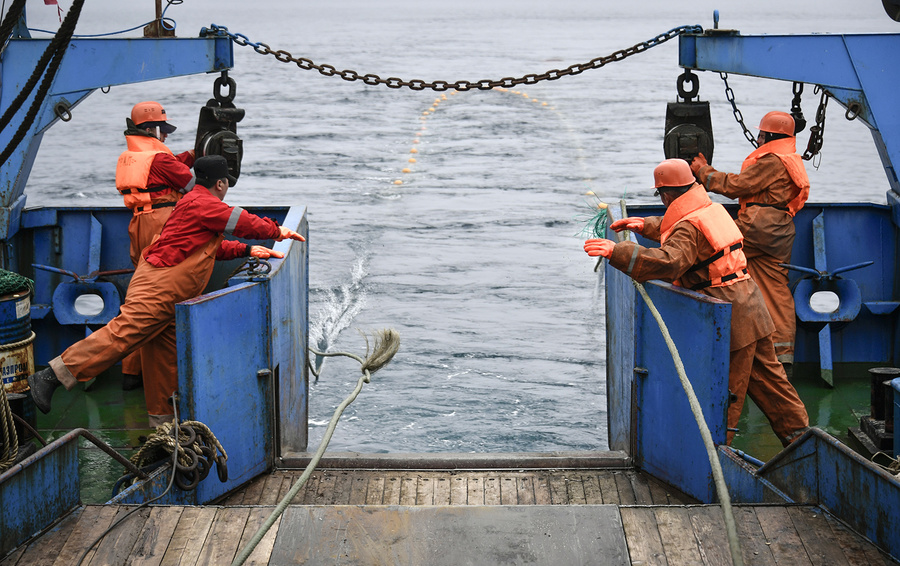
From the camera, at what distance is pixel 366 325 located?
10.7 metres

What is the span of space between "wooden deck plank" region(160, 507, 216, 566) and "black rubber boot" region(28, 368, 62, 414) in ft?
6.65

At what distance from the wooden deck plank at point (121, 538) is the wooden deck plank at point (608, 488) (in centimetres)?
231

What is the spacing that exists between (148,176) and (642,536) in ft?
14.6

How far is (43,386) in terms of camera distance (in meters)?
5.45

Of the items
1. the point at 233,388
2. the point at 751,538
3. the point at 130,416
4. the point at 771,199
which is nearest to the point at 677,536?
the point at 751,538

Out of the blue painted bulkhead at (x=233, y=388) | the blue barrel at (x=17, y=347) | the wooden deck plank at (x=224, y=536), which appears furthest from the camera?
the blue barrel at (x=17, y=347)

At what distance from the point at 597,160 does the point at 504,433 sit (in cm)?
1478

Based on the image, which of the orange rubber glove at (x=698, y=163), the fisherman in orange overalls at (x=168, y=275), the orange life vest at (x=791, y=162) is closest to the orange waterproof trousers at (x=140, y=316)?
the fisherman in orange overalls at (x=168, y=275)

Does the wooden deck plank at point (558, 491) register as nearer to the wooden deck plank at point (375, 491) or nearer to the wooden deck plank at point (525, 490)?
the wooden deck plank at point (525, 490)

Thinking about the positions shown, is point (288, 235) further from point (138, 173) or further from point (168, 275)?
point (138, 173)

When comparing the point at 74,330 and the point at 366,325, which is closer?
the point at 74,330

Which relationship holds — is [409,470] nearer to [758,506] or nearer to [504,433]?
[758,506]

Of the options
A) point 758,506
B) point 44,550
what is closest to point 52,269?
point 44,550

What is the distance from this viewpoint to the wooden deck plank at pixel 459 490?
4.85 metres
